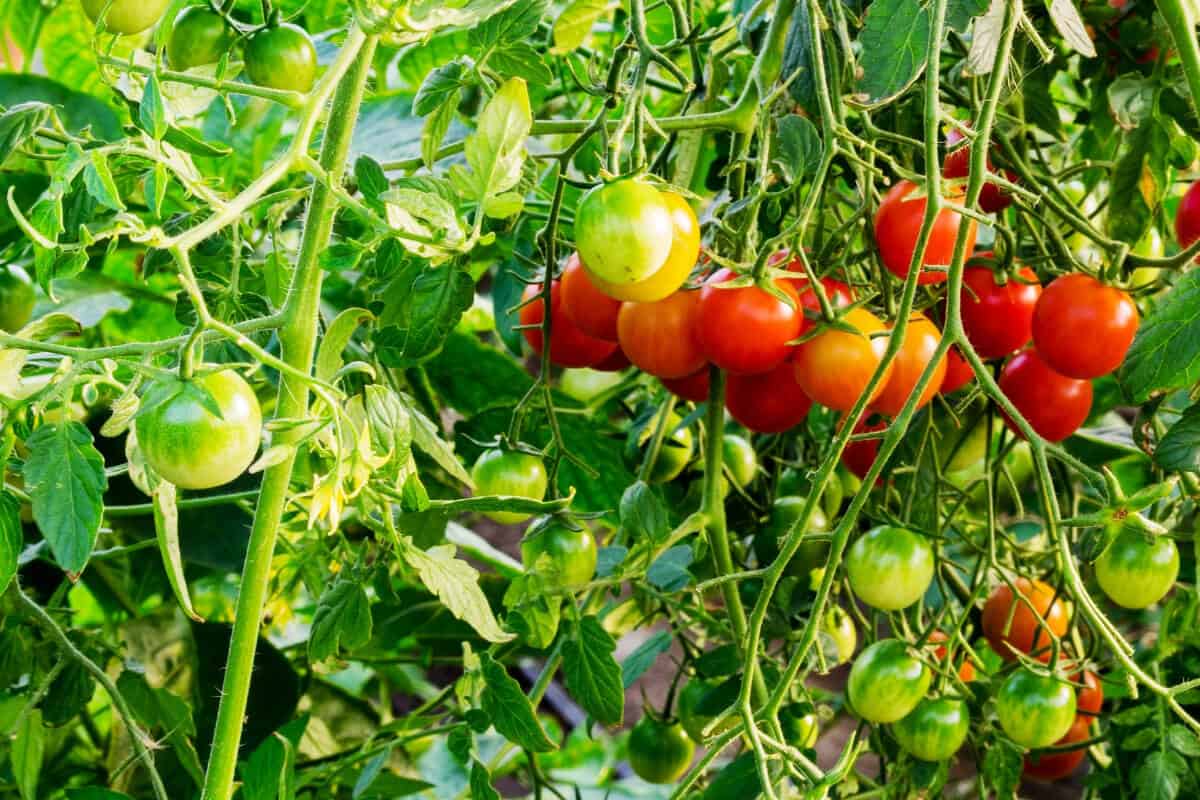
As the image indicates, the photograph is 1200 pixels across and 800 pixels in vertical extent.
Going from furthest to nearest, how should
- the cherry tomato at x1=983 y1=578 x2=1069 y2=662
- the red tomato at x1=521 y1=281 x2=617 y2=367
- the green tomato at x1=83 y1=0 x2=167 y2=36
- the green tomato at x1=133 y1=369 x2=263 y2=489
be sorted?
the cherry tomato at x1=983 y1=578 x2=1069 y2=662, the red tomato at x1=521 y1=281 x2=617 y2=367, the green tomato at x1=83 y1=0 x2=167 y2=36, the green tomato at x1=133 y1=369 x2=263 y2=489

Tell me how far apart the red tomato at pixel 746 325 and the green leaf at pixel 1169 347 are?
0.52ft

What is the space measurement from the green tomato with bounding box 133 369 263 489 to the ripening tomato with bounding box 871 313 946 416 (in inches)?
13.7

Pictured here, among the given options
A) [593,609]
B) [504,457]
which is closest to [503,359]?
[593,609]

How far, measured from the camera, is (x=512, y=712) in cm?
64

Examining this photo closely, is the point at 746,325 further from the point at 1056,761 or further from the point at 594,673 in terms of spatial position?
the point at 1056,761

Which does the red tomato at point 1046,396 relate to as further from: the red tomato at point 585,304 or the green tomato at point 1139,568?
the red tomato at point 585,304

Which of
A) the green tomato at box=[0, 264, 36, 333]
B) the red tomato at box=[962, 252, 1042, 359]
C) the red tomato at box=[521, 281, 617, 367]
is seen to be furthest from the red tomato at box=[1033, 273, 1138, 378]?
the green tomato at box=[0, 264, 36, 333]

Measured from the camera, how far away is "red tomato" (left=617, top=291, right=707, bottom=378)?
2.09 feet

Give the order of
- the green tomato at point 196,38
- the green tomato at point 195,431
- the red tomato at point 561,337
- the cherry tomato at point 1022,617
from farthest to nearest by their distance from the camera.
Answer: the cherry tomato at point 1022,617, the red tomato at point 561,337, the green tomato at point 196,38, the green tomato at point 195,431

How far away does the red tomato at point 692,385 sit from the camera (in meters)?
0.72

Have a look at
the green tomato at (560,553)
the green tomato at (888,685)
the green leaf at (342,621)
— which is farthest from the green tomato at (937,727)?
the green leaf at (342,621)

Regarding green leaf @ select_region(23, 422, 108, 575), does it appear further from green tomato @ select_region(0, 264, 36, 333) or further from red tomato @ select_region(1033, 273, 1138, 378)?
red tomato @ select_region(1033, 273, 1138, 378)

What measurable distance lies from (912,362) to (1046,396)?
129 millimetres

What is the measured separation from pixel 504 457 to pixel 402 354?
0.30 ft
